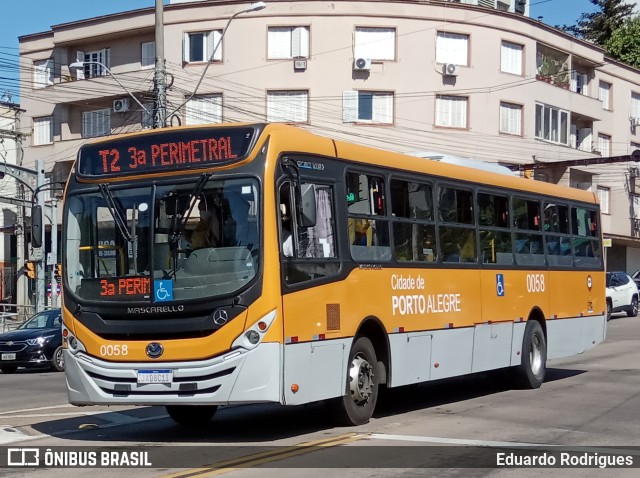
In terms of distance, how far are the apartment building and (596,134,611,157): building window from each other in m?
6.79

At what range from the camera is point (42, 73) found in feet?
166

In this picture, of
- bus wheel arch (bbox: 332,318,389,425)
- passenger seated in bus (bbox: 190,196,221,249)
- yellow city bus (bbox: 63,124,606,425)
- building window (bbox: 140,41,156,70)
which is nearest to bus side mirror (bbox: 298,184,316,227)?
yellow city bus (bbox: 63,124,606,425)

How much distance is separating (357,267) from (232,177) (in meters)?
2.12

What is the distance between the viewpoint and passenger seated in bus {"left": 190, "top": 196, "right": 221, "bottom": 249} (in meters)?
10.5

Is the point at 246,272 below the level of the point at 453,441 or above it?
above

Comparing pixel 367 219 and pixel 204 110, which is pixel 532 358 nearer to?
pixel 367 219

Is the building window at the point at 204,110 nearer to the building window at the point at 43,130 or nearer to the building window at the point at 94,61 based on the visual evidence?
the building window at the point at 94,61

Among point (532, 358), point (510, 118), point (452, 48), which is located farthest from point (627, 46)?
point (532, 358)

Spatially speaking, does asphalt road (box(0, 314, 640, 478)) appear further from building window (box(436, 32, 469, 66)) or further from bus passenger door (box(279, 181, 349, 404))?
building window (box(436, 32, 469, 66))

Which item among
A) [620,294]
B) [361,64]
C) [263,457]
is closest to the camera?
[263,457]

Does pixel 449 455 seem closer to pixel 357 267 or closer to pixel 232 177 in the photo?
pixel 357 267

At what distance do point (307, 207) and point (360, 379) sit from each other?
2275 millimetres

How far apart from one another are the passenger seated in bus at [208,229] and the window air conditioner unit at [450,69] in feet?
114

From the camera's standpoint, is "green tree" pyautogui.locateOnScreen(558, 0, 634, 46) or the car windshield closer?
the car windshield
